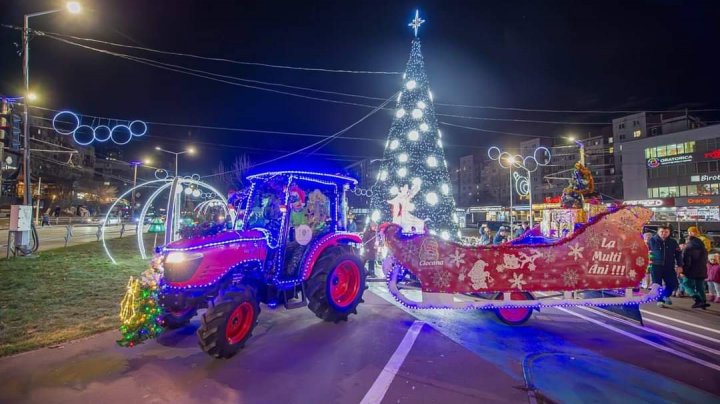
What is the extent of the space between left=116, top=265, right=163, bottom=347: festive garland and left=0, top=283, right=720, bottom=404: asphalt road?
0.98ft

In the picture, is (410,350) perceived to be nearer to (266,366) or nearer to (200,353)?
(266,366)

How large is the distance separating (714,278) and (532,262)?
6175 mm

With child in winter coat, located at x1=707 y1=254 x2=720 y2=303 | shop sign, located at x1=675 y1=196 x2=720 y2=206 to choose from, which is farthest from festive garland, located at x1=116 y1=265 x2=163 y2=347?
shop sign, located at x1=675 y1=196 x2=720 y2=206

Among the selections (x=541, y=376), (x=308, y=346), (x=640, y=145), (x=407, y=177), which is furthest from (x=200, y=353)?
(x=640, y=145)

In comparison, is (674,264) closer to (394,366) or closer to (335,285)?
(394,366)

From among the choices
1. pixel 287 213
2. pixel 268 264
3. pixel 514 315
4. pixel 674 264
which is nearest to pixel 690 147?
pixel 674 264

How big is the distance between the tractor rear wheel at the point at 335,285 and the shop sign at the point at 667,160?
52728 millimetres

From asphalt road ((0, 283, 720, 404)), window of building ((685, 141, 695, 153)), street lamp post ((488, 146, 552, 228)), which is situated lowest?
asphalt road ((0, 283, 720, 404))

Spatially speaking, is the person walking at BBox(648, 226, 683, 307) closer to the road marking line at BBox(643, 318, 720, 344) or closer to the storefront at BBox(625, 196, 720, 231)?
the road marking line at BBox(643, 318, 720, 344)

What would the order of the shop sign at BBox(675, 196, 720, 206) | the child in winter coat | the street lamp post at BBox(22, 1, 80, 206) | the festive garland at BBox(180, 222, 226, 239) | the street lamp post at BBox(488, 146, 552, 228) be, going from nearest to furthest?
the festive garland at BBox(180, 222, 226, 239) → the child in winter coat → the street lamp post at BBox(22, 1, 80, 206) → the street lamp post at BBox(488, 146, 552, 228) → the shop sign at BBox(675, 196, 720, 206)

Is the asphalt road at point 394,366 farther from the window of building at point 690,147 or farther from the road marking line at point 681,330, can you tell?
the window of building at point 690,147

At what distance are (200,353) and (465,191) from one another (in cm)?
9035

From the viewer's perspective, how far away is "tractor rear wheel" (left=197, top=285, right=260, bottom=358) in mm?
4621

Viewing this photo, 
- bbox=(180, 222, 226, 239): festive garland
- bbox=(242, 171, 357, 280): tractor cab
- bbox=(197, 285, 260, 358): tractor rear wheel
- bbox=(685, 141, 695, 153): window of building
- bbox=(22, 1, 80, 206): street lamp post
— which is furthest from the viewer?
bbox=(685, 141, 695, 153): window of building
